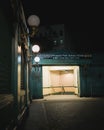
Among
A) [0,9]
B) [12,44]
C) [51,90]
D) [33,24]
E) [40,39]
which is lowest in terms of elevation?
[51,90]

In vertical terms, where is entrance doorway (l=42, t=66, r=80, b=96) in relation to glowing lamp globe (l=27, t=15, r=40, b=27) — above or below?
below

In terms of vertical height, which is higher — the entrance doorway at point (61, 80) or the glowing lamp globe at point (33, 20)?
the glowing lamp globe at point (33, 20)

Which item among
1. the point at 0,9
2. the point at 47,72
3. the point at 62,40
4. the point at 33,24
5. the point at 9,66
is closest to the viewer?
the point at 0,9

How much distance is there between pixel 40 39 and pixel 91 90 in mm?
30156

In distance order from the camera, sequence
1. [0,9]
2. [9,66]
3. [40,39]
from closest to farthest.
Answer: [0,9]
[9,66]
[40,39]

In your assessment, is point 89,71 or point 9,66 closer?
point 9,66

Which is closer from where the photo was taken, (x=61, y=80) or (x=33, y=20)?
(x=33, y=20)

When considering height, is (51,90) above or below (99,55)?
below

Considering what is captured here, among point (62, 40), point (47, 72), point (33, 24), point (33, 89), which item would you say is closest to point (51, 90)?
point (47, 72)

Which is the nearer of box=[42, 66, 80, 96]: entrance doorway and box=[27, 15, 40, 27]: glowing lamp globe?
box=[27, 15, 40, 27]: glowing lamp globe

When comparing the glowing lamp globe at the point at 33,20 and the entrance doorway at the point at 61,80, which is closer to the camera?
the glowing lamp globe at the point at 33,20

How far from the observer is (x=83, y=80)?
23578mm

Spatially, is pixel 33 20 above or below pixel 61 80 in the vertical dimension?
above

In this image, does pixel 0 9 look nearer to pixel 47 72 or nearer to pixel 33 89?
pixel 33 89
